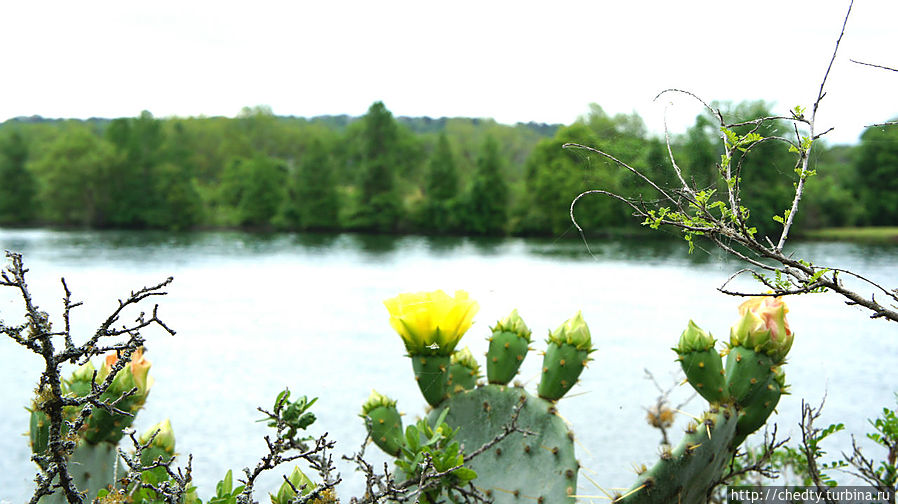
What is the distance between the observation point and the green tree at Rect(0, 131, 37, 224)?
155ft

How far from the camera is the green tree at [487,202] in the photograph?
5247cm

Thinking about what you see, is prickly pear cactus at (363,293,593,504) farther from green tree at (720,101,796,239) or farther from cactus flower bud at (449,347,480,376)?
green tree at (720,101,796,239)

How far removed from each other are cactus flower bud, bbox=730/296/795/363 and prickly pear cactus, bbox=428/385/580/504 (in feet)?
1.89

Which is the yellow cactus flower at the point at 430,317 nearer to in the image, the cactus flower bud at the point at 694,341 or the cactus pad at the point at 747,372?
the cactus flower bud at the point at 694,341

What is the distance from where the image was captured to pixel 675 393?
11.1 metres

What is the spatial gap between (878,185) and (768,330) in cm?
2991

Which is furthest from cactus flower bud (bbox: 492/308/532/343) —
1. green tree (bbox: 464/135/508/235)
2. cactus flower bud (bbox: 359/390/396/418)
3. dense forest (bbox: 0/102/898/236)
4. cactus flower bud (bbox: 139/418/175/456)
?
green tree (bbox: 464/135/508/235)

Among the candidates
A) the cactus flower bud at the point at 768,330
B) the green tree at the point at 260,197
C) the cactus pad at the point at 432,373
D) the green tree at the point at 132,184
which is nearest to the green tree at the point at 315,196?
the green tree at the point at 260,197

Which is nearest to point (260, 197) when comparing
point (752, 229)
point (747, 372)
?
point (747, 372)

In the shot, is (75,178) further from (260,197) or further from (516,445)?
(516,445)

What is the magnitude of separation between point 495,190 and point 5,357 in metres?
41.9

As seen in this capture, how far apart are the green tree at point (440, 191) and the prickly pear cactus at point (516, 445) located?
175ft

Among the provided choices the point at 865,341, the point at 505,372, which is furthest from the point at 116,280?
the point at 505,372

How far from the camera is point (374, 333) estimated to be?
18500 mm
